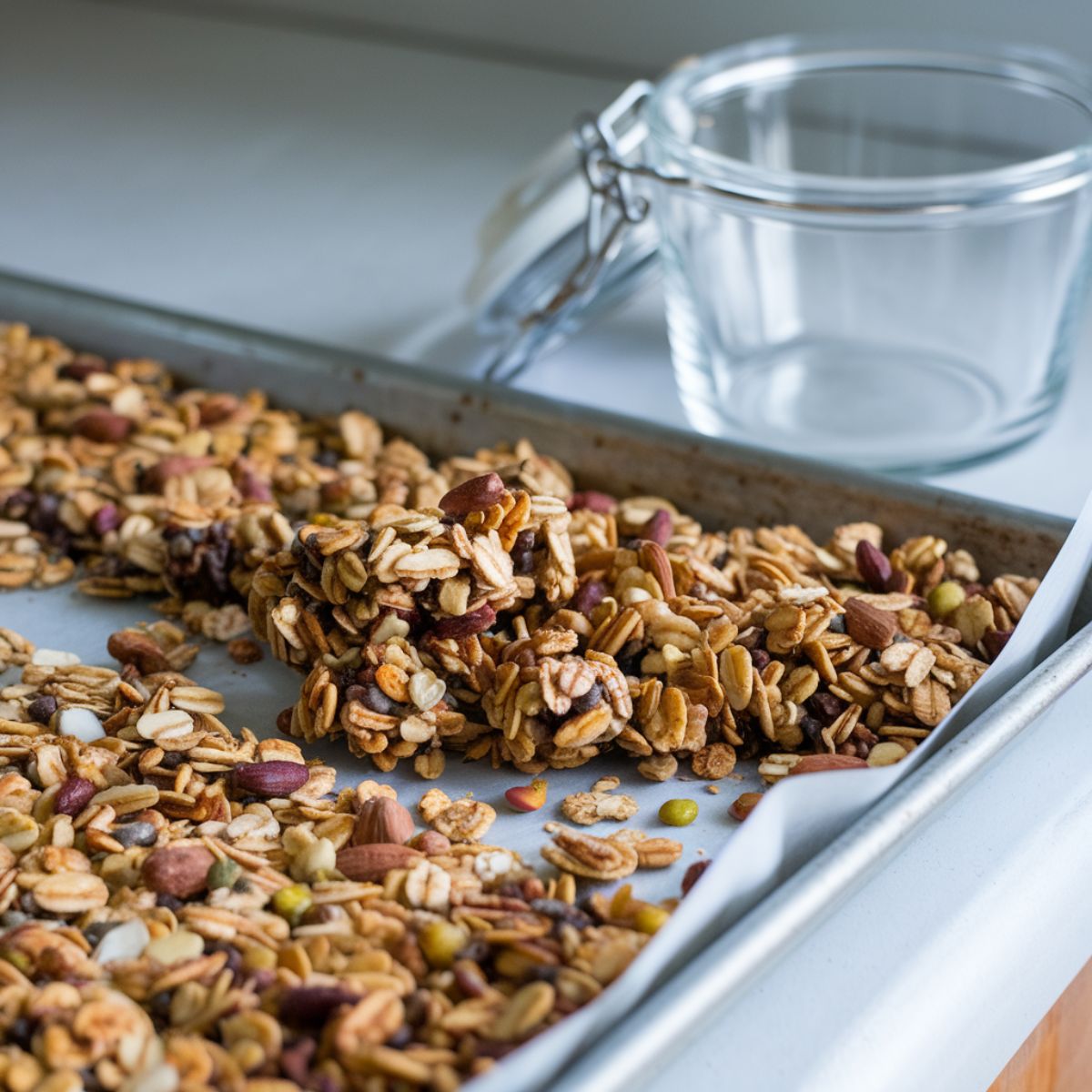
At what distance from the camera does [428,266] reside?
124 cm

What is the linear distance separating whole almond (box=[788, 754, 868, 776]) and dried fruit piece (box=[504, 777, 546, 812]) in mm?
110

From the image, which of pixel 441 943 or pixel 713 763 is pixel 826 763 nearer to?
pixel 713 763

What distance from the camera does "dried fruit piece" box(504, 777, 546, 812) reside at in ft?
2.06

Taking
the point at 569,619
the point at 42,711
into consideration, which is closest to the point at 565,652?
the point at 569,619

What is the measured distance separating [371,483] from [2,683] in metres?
0.24

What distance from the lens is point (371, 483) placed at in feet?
2.82

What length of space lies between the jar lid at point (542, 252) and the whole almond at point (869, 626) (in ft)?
1.23

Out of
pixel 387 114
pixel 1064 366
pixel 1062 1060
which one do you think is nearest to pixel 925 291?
pixel 1064 366

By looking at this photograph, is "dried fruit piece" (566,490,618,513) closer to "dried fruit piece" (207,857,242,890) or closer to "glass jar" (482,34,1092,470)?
"glass jar" (482,34,1092,470)

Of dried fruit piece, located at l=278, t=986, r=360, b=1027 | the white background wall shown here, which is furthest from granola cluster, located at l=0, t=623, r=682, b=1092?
the white background wall

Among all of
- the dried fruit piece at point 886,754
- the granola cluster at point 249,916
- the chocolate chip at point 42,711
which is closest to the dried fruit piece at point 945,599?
the dried fruit piece at point 886,754

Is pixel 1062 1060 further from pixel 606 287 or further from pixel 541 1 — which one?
pixel 541 1

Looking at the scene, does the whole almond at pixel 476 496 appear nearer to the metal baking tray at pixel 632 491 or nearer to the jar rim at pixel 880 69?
the metal baking tray at pixel 632 491

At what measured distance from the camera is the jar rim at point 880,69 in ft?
2.85
